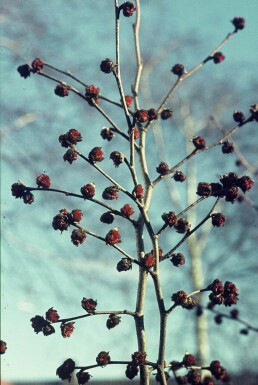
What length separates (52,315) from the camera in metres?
1.73

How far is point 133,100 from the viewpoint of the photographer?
2.25 m

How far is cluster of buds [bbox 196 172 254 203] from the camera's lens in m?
1.78

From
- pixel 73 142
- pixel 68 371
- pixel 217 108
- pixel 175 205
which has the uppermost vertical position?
pixel 217 108

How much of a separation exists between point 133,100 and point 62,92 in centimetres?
32

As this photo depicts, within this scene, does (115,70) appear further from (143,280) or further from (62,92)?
(143,280)

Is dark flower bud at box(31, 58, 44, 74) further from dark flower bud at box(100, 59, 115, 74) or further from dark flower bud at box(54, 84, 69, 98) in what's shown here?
dark flower bud at box(100, 59, 115, 74)

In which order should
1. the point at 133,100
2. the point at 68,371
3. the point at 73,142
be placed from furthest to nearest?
1. the point at 133,100
2. the point at 73,142
3. the point at 68,371

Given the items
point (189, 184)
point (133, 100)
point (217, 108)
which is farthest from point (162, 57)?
point (133, 100)

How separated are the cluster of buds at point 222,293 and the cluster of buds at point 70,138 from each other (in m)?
0.58

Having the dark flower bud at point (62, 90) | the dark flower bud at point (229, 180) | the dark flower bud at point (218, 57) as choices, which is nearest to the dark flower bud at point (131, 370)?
the dark flower bud at point (229, 180)

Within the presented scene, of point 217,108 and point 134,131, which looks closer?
point 134,131

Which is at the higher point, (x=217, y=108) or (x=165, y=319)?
(x=217, y=108)

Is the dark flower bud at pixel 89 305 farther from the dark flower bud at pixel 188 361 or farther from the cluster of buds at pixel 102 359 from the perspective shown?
the dark flower bud at pixel 188 361

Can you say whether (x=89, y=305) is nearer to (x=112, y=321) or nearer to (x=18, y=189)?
(x=112, y=321)
